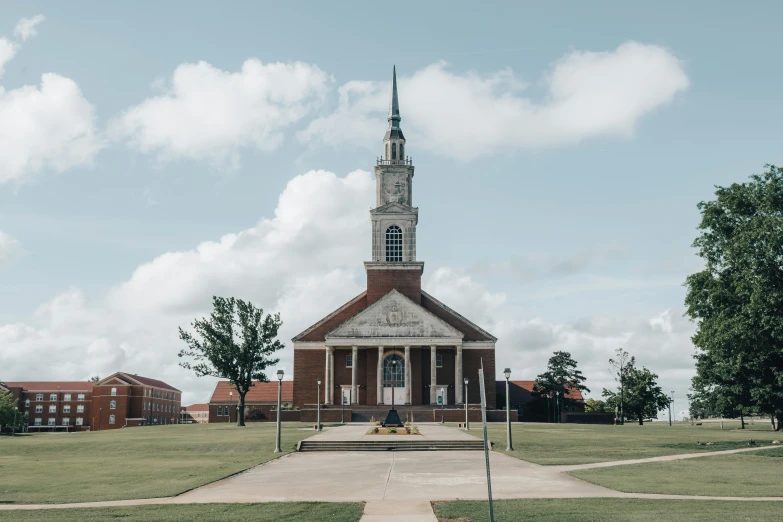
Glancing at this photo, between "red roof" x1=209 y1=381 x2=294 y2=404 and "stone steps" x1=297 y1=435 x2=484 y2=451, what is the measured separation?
197ft

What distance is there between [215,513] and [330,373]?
181 ft

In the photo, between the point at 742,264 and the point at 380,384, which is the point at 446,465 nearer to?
the point at 742,264

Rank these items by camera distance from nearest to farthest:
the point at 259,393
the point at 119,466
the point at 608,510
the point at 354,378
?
the point at 608,510
the point at 119,466
the point at 354,378
the point at 259,393

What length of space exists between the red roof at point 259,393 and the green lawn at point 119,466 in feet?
166

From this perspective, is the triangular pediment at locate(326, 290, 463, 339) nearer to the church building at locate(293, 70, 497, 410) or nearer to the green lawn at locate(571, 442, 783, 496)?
the church building at locate(293, 70, 497, 410)

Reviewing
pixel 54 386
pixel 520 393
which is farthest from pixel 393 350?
pixel 54 386

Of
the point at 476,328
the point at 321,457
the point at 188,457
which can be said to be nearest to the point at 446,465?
the point at 321,457

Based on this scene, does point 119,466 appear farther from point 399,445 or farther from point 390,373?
point 390,373

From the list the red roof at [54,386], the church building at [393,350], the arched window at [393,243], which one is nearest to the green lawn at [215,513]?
the church building at [393,350]

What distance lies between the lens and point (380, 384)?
70.1 metres

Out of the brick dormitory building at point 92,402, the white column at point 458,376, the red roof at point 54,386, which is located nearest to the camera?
the white column at point 458,376

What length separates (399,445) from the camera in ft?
114

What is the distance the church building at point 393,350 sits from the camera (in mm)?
70812

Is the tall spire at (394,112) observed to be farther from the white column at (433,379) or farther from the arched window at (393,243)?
the white column at (433,379)
